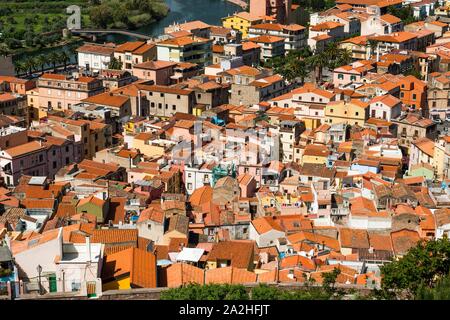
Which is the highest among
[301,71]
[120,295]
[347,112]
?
[120,295]

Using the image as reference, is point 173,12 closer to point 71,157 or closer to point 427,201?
point 71,157

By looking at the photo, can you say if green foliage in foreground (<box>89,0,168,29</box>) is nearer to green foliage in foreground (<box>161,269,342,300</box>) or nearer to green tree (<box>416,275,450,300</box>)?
green foliage in foreground (<box>161,269,342,300</box>)

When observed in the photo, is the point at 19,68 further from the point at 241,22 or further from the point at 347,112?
the point at 347,112

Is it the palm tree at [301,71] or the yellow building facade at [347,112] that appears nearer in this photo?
the yellow building facade at [347,112]

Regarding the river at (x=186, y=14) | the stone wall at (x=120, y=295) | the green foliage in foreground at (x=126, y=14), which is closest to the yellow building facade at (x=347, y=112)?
the stone wall at (x=120, y=295)

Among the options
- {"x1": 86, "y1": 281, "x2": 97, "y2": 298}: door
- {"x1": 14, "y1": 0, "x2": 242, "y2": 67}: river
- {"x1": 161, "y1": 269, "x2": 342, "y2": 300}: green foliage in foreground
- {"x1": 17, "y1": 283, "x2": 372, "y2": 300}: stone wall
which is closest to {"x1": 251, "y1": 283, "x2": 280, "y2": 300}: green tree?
{"x1": 161, "y1": 269, "x2": 342, "y2": 300}: green foliage in foreground

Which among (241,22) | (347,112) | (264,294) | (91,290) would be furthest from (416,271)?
(241,22)

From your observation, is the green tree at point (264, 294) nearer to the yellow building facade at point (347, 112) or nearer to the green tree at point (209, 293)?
the green tree at point (209, 293)

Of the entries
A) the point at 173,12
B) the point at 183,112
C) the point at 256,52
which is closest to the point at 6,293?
the point at 183,112

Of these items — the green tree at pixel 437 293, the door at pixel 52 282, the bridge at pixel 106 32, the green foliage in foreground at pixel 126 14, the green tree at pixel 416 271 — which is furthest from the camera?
the green foliage in foreground at pixel 126 14
